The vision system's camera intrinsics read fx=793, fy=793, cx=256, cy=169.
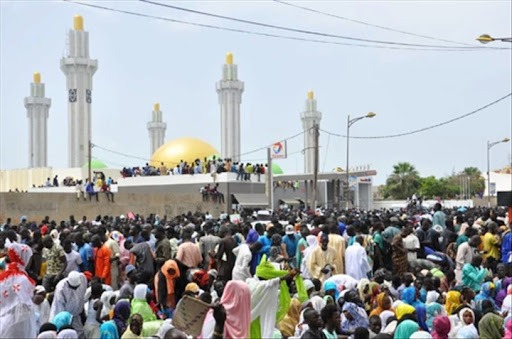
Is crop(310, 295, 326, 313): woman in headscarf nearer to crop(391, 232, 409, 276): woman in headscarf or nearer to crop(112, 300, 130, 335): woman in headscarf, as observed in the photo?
crop(112, 300, 130, 335): woman in headscarf

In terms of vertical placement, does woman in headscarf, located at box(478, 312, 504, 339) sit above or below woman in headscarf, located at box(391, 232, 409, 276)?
below

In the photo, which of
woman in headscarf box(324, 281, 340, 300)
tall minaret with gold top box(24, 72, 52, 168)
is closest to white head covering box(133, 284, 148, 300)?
woman in headscarf box(324, 281, 340, 300)

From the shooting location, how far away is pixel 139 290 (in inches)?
352

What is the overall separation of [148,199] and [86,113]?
35.0 metres

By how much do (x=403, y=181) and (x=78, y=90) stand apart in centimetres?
3121

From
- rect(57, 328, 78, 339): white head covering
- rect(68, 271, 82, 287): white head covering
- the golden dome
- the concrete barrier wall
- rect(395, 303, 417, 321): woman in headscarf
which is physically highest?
the golden dome

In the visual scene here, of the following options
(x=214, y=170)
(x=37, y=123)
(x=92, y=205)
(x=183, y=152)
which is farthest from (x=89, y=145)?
(x=37, y=123)

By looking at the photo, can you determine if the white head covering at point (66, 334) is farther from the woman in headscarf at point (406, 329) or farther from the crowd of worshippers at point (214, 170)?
the crowd of worshippers at point (214, 170)

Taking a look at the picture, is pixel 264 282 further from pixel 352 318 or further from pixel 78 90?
pixel 78 90

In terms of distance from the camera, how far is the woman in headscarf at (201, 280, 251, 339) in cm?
665

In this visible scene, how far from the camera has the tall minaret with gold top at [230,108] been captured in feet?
245

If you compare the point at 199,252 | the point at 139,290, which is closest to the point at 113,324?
the point at 139,290

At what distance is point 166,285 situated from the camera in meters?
10.2

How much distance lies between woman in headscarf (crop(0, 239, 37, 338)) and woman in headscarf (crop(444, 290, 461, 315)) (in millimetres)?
4663
